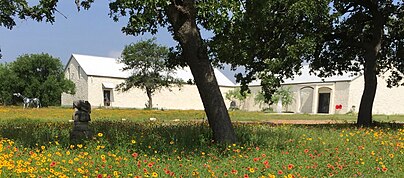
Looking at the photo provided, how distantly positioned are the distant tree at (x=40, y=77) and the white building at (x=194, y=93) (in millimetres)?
2577

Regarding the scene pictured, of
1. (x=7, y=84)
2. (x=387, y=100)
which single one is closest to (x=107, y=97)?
(x=7, y=84)

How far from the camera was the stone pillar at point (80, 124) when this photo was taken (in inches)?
309

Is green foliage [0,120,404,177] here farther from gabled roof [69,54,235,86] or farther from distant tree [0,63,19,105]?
distant tree [0,63,19,105]

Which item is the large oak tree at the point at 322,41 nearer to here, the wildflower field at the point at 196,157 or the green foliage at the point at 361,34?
the green foliage at the point at 361,34

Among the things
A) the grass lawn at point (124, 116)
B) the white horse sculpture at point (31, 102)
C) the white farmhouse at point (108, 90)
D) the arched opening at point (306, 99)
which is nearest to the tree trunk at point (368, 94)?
the grass lawn at point (124, 116)

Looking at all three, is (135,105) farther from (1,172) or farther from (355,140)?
(1,172)

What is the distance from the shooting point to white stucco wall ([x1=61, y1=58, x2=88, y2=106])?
136 ft

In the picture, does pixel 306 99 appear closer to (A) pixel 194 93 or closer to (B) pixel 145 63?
(A) pixel 194 93

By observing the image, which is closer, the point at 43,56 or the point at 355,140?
the point at 355,140

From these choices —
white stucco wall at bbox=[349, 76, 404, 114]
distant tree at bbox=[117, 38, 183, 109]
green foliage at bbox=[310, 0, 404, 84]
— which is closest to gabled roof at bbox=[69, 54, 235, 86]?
distant tree at bbox=[117, 38, 183, 109]

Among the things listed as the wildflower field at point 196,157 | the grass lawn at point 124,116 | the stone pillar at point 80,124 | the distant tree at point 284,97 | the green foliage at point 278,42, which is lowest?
the grass lawn at point 124,116

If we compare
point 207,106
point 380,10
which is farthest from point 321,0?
point 207,106

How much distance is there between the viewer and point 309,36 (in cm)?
1288

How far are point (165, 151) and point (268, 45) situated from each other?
7.52 m
